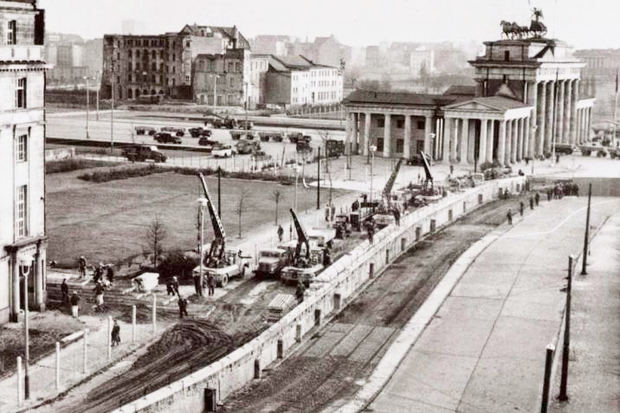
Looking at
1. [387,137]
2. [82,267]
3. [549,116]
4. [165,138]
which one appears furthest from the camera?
[165,138]

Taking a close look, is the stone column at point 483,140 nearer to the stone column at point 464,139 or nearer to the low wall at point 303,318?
the stone column at point 464,139

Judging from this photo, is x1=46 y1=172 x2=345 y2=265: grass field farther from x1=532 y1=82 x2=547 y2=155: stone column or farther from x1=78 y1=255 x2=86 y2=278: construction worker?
x1=532 y1=82 x2=547 y2=155: stone column

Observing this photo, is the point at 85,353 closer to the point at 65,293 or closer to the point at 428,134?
the point at 65,293

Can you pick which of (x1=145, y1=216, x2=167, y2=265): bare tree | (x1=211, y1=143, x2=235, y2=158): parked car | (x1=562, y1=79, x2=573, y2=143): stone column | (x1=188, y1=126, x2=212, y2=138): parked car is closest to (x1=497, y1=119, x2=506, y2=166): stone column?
(x1=562, y1=79, x2=573, y2=143): stone column

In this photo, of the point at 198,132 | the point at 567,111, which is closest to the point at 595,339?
the point at 567,111

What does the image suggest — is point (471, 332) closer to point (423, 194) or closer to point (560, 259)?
point (560, 259)

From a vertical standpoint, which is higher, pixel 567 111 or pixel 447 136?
pixel 567 111

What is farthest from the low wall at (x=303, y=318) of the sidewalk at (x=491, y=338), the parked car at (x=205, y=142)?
the parked car at (x=205, y=142)
